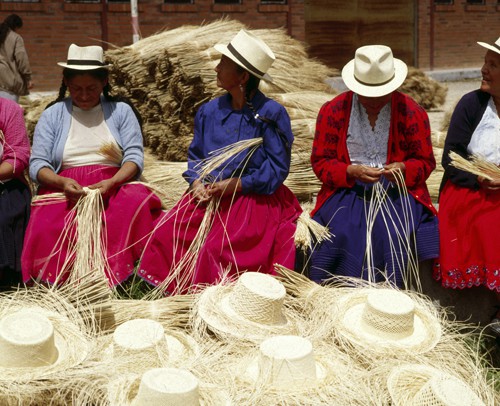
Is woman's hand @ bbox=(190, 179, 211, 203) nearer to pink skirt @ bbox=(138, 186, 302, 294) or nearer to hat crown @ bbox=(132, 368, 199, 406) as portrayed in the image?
pink skirt @ bbox=(138, 186, 302, 294)

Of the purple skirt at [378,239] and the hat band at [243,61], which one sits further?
the hat band at [243,61]

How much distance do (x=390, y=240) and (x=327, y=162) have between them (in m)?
0.47

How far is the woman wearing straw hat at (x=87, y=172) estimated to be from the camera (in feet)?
12.0

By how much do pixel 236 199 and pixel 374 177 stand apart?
656 millimetres

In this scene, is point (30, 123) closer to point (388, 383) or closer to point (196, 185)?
point (196, 185)

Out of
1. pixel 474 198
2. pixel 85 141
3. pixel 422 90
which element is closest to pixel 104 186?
pixel 85 141

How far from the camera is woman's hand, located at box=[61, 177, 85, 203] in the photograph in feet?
12.1

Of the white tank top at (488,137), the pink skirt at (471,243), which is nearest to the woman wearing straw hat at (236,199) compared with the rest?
the pink skirt at (471,243)

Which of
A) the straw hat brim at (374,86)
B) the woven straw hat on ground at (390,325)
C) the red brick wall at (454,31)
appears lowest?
the red brick wall at (454,31)

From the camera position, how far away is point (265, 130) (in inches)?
146

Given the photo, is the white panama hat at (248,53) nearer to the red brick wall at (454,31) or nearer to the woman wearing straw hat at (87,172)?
the woman wearing straw hat at (87,172)

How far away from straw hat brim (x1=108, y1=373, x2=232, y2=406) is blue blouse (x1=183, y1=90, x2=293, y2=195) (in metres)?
1.40

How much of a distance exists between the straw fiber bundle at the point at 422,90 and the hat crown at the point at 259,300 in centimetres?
792

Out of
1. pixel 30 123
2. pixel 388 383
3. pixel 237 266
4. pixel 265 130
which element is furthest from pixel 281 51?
pixel 388 383
